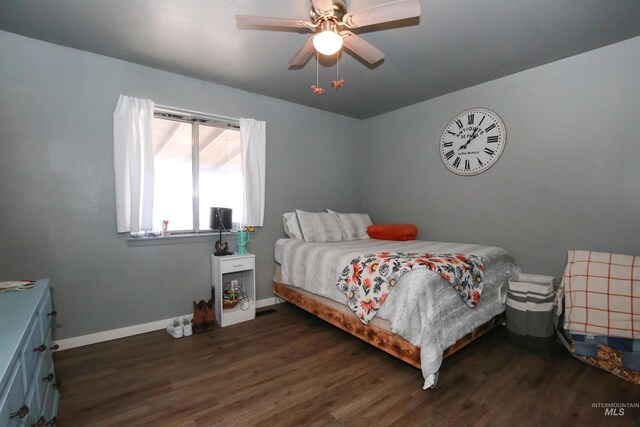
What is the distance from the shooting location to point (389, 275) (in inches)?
82.7

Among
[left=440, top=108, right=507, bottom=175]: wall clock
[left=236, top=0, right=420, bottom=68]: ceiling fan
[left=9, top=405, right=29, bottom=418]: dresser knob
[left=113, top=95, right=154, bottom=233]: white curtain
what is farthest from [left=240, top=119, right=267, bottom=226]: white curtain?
[left=9, top=405, right=29, bottom=418]: dresser knob

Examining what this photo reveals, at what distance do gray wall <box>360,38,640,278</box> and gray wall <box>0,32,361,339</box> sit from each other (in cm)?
275

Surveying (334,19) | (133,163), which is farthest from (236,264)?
(334,19)

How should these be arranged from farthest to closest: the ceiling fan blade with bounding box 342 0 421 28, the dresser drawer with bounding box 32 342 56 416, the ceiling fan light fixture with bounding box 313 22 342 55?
1. the ceiling fan light fixture with bounding box 313 22 342 55
2. the ceiling fan blade with bounding box 342 0 421 28
3. the dresser drawer with bounding box 32 342 56 416

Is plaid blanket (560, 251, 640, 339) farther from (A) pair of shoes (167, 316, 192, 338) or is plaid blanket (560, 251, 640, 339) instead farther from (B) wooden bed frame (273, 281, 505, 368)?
(A) pair of shoes (167, 316, 192, 338)

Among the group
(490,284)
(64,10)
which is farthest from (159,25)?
(490,284)

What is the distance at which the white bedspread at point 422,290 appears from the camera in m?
1.89

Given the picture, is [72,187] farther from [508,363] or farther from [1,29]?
[508,363]

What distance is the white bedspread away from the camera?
1.89 metres

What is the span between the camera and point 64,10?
75.5 inches

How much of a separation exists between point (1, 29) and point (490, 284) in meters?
4.46

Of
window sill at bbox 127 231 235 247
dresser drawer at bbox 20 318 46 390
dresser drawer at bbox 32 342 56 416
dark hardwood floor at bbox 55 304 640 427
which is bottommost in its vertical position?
dark hardwood floor at bbox 55 304 640 427

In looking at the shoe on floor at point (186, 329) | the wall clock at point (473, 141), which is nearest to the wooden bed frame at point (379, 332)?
the shoe on floor at point (186, 329)

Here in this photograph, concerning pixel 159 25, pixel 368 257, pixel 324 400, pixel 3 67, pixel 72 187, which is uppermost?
pixel 159 25
